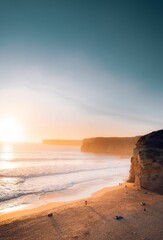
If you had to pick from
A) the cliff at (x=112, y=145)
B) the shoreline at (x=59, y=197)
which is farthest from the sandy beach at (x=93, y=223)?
the cliff at (x=112, y=145)

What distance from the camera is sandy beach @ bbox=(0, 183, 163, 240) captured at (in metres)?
11.3

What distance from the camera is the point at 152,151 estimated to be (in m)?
23.2

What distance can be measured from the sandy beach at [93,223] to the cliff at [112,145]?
102 m

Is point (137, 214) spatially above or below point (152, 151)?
below

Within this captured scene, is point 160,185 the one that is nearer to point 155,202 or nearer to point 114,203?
point 155,202

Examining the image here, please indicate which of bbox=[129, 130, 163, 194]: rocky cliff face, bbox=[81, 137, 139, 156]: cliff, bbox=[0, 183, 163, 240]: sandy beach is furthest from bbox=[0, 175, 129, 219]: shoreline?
bbox=[81, 137, 139, 156]: cliff

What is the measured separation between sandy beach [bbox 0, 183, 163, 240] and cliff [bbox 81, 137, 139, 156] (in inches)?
4007

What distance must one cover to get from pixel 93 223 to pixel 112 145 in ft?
399

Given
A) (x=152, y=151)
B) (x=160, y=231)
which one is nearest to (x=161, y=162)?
(x=152, y=151)

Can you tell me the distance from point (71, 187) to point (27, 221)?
14.4 metres

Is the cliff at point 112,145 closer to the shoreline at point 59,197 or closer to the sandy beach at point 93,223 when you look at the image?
the shoreline at point 59,197

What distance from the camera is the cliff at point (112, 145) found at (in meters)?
123

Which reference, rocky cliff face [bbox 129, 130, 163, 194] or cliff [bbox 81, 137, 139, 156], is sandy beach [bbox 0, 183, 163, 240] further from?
cliff [bbox 81, 137, 139, 156]

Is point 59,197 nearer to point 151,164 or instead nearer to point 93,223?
point 93,223
